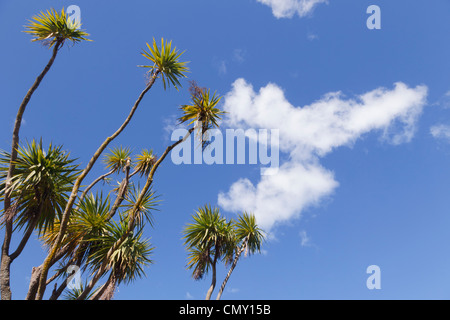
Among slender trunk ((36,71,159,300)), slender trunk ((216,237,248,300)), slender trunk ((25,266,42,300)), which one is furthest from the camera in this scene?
slender trunk ((216,237,248,300))

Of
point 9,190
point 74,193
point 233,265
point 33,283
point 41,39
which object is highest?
point 41,39

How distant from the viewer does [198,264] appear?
44.6 feet

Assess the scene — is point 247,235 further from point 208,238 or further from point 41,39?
point 41,39

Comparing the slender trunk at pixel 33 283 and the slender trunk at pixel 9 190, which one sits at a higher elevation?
the slender trunk at pixel 9 190

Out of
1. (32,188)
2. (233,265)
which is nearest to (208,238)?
(233,265)

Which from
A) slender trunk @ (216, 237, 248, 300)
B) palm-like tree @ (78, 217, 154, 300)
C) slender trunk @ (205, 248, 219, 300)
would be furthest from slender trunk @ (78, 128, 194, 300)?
slender trunk @ (216, 237, 248, 300)

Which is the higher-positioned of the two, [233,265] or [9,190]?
[9,190]

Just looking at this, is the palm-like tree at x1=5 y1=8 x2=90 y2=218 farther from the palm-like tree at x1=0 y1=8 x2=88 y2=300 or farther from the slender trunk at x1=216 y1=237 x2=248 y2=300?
the slender trunk at x1=216 y1=237 x2=248 y2=300

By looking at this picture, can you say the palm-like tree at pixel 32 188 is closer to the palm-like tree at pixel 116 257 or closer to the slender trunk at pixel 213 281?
the palm-like tree at pixel 116 257

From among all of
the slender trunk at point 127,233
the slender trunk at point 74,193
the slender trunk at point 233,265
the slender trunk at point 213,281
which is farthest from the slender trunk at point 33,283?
the slender trunk at point 233,265

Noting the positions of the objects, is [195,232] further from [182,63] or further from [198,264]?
[182,63]
